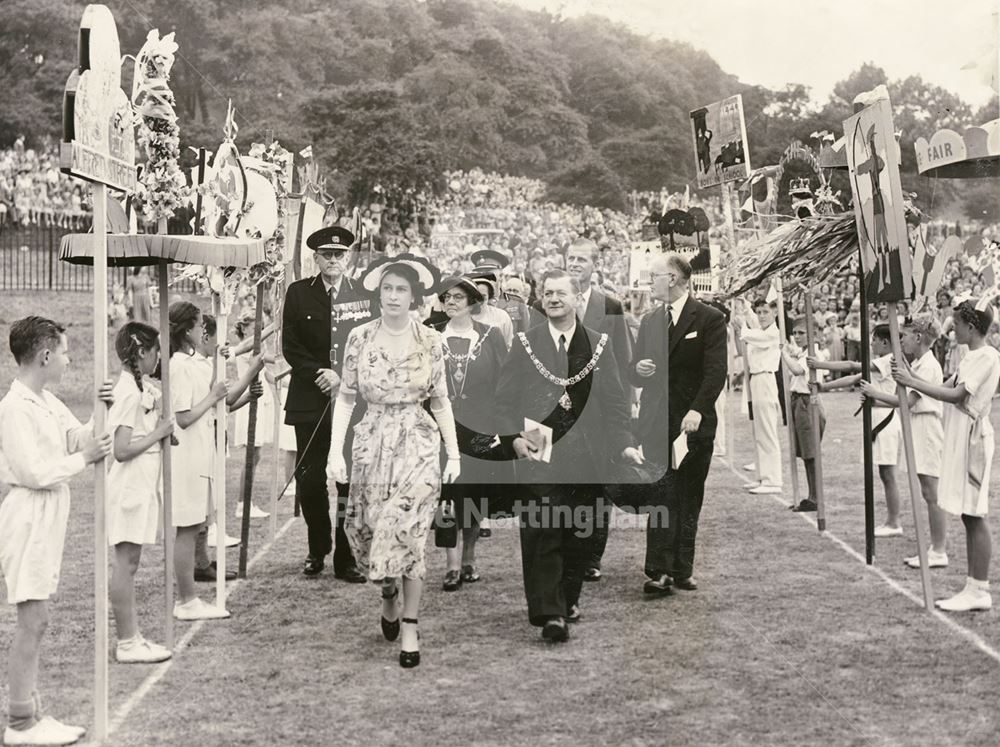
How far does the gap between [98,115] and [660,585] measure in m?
4.75

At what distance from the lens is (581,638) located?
23.6 feet

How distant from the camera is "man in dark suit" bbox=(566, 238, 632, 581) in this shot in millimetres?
8133

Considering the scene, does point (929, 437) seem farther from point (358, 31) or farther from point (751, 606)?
point (358, 31)

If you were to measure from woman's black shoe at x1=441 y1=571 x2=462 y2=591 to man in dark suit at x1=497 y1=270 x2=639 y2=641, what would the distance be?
115 cm

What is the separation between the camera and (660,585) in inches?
321

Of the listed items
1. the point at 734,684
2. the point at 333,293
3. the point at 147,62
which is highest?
the point at 147,62

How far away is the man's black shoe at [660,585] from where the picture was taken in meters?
8.17

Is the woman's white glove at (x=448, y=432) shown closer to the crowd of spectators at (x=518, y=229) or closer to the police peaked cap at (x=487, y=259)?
the police peaked cap at (x=487, y=259)

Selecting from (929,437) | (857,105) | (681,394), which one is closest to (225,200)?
A: (681,394)

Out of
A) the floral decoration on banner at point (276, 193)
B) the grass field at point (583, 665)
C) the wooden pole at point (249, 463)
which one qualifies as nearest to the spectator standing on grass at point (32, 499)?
the grass field at point (583, 665)

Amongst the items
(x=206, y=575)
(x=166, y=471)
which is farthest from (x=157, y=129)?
(x=206, y=575)

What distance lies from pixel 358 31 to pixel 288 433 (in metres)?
68.0

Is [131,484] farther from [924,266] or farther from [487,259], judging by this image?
[924,266]

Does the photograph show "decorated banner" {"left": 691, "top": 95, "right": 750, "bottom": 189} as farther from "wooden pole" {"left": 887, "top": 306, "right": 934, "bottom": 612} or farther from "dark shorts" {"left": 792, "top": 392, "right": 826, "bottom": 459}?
Result: "wooden pole" {"left": 887, "top": 306, "right": 934, "bottom": 612}
